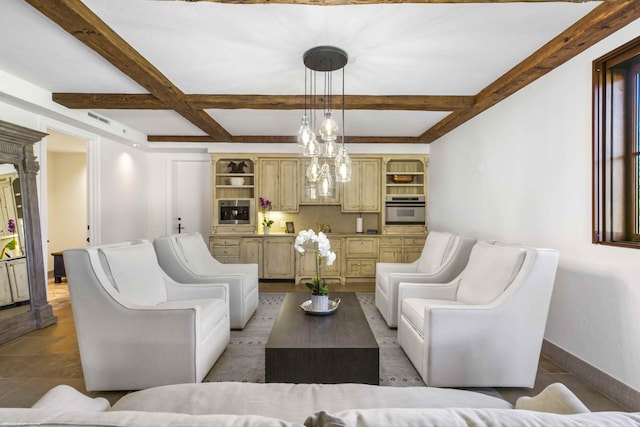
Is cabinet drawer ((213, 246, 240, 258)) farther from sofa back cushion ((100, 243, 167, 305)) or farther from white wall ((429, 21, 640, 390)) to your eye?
white wall ((429, 21, 640, 390))

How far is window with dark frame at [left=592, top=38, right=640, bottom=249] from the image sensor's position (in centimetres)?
229

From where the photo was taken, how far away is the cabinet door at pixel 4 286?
129 inches

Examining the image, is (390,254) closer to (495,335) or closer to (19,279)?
(495,335)

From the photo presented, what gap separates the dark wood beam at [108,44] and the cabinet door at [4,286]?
2301mm

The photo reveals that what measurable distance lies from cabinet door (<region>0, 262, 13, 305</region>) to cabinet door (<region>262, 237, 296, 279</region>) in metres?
3.22

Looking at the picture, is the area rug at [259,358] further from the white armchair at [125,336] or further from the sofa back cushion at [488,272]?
the sofa back cushion at [488,272]

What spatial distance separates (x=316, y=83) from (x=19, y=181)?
328cm

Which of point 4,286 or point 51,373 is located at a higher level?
point 4,286

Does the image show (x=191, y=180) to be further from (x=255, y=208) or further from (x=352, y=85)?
(x=352, y=85)

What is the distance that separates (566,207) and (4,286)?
522 centimetres

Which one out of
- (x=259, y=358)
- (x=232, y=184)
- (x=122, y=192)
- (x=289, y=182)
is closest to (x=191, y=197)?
(x=232, y=184)

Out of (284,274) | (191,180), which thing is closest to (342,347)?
(284,274)

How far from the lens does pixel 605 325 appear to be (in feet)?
7.59

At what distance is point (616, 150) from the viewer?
2.34 metres
